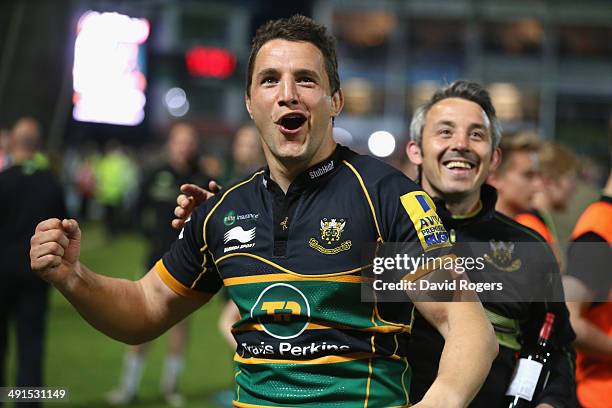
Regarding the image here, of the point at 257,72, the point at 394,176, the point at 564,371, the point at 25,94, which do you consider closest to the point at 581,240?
the point at 564,371

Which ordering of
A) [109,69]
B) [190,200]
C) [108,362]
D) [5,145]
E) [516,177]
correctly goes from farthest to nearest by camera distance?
[109,69] < [108,362] < [5,145] < [516,177] < [190,200]

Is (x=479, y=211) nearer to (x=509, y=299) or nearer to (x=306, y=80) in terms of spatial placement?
(x=509, y=299)

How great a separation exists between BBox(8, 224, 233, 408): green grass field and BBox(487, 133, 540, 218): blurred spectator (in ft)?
12.7

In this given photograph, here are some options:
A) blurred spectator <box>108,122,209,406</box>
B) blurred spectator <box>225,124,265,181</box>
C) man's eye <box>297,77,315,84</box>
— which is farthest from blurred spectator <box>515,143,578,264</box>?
man's eye <box>297,77,315,84</box>

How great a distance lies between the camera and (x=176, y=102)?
145 ft

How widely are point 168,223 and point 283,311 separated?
6037 mm

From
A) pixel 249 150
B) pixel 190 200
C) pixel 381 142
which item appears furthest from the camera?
pixel 381 142

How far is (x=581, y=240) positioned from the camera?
12.6 ft

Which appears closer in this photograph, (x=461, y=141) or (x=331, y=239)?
(x=331, y=239)

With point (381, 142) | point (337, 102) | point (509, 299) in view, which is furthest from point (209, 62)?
point (337, 102)

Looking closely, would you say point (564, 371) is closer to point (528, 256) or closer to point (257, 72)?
point (528, 256)

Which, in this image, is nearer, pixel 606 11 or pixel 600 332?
pixel 600 332

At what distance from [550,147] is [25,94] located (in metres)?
6.27

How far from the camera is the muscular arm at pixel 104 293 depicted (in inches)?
110
